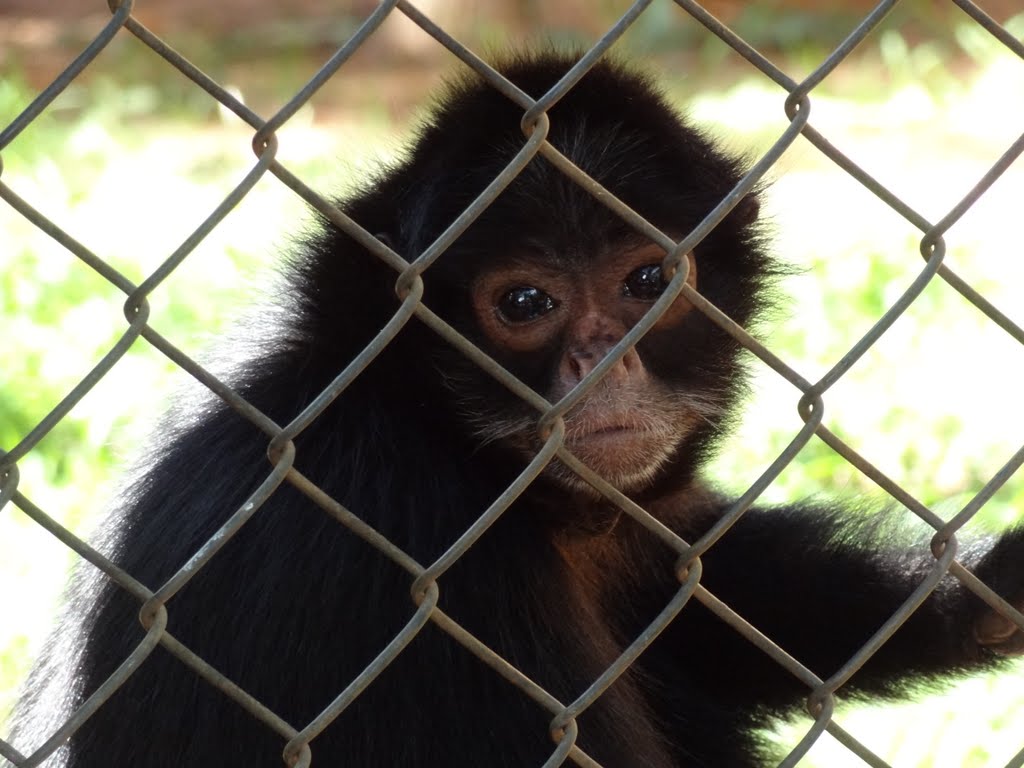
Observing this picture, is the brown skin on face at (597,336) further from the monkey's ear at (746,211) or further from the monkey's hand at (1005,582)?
the monkey's hand at (1005,582)

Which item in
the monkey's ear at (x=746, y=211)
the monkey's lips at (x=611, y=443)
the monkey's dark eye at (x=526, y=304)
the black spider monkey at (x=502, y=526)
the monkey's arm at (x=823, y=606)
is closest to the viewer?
the black spider monkey at (x=502, y=526)

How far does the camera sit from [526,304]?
4.72 meters

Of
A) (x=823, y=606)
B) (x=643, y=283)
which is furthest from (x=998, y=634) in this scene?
(x=643, y=283)

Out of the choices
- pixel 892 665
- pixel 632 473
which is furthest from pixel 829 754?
pixel 632 473

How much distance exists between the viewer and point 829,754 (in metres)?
6.11

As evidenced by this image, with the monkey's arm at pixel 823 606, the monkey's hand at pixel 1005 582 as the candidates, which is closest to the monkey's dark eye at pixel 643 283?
the monkey's arm at pixel 823 606

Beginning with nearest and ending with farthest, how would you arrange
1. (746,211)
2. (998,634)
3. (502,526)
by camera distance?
(502,526)
(998,634)
(746,211)

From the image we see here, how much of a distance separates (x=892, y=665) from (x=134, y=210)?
6.50 metres

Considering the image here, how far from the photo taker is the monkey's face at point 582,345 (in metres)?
4.49

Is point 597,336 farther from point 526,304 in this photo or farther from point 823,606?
point 823,606

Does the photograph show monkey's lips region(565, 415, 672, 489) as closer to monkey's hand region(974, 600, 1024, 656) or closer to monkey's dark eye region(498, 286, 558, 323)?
monkey's dark eye region(498, 286, 558, 323)

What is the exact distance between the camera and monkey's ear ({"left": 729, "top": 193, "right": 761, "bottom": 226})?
17.7 ft

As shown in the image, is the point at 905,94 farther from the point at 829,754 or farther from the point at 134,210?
the point at 829,754

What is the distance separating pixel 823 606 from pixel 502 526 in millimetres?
1813
